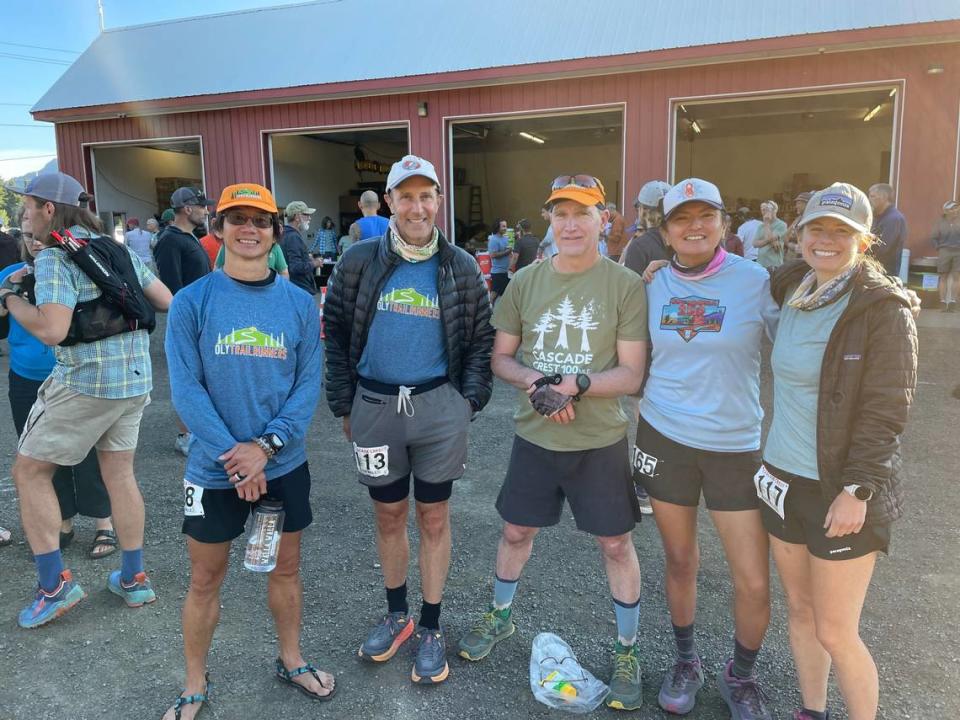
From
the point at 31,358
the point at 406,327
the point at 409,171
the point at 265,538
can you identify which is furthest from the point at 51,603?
the point at 409,171

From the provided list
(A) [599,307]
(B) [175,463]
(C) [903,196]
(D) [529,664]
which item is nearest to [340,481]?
(B) [175,463]

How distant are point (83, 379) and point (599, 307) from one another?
2.27m

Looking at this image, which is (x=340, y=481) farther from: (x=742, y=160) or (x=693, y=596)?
(x=742, y=160)

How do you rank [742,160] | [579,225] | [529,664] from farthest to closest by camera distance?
[742,160]
[529,664]
[579,225]

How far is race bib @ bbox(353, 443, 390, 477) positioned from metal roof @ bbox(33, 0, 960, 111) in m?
10.3

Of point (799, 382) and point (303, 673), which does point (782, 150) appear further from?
point (303, 673)

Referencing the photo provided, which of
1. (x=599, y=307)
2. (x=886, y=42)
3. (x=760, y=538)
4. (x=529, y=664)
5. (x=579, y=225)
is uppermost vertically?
(x=886, y=42)

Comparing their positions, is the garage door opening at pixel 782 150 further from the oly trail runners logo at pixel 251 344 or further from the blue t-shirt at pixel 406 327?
the oly trail runners logo at pixel 251 344

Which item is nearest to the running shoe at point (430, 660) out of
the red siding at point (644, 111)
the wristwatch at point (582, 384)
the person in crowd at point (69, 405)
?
the wristwatch at point (582, 384)

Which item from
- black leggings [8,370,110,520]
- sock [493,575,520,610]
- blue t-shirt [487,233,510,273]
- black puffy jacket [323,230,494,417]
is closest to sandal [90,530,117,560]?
black leggings [8,370,110,520]

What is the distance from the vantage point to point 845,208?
1991 mm

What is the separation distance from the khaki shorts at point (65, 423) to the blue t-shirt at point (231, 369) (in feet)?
3.41

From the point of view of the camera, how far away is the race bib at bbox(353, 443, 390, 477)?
104 inches

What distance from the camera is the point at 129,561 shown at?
317cm
